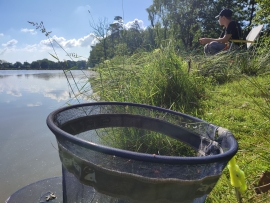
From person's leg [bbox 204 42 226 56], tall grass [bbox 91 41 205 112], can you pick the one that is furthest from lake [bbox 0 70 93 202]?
person's leg [bbox 204 42 226 56]

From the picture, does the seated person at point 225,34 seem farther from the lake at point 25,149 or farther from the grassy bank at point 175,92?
the lake at point 25,149

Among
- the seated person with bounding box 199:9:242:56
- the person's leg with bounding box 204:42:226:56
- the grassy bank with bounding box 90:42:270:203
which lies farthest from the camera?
the person's leg with bounding box 204:42:226:56

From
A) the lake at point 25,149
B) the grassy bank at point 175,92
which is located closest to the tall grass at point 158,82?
the grassy bank at point 175,92

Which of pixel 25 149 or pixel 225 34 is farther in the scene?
pixel 225 34

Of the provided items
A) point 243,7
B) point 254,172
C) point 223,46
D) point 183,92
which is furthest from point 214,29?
point 254,172

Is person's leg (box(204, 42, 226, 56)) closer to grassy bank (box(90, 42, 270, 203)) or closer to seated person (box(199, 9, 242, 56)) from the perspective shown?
seated person (box(199, 9, 242, 56))

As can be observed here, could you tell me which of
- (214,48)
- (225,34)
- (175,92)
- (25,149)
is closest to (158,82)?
(175,92)

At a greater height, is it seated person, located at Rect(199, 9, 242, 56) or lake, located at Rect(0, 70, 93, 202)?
A: seated person, located at Rect(199, 9, 242, 56)

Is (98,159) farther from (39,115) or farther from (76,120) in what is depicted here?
(39,115)

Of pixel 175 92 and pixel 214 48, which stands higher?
pixel 214 48

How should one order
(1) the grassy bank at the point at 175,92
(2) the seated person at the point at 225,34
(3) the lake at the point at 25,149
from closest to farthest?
(3) the lake at the point at 25,149 → (1) the grassy bank at the point at 175,92 → (2) the seated person at the point at 225,34

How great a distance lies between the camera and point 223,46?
506 centimetres

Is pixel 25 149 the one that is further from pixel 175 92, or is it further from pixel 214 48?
pixel 214 48

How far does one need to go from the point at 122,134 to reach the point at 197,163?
1229mm
